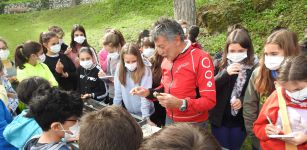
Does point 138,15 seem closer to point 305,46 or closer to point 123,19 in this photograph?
point 123,19

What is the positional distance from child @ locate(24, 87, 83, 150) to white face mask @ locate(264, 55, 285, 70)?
1.74 meters

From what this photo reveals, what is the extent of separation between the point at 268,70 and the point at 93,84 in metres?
2.60

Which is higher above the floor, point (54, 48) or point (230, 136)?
point (54, 48)

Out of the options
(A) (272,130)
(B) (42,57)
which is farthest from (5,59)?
(A) (272,130)

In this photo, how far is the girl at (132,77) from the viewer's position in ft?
13.5

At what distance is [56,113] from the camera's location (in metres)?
2.58

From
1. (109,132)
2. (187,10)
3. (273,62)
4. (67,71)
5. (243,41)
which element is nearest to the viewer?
(109,132)

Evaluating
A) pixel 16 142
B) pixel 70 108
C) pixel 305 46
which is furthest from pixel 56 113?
pixel 305 46

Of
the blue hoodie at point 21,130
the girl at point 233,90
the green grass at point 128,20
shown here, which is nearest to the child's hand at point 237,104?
the girl at point 233,90

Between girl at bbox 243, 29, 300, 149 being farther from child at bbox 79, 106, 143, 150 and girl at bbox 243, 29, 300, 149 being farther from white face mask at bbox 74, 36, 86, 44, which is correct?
white face mask at bbox 74, 36, 86, 44

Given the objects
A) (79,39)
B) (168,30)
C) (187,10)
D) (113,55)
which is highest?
(187,10)

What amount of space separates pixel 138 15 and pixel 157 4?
1.36 metres

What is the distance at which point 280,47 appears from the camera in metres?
3.09

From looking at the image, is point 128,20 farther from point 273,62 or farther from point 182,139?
point 182,139
